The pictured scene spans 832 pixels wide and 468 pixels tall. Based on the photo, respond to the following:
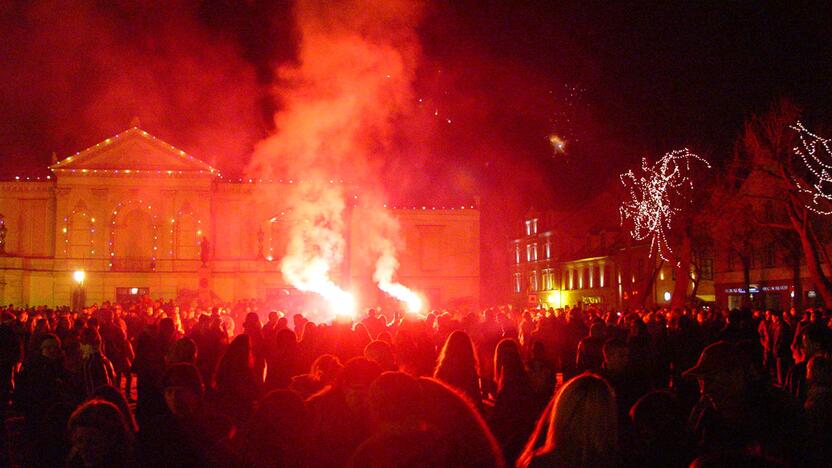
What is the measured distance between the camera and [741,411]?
4715 mm

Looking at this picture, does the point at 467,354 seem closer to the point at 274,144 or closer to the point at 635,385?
the point at 635,385

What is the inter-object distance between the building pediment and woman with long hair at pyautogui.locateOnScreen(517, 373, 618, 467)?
4935 centimetres

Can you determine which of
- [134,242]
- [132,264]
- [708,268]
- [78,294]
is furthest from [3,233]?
[708,268]

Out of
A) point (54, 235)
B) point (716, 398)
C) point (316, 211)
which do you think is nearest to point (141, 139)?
point (54, 235)

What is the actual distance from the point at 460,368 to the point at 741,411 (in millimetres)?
3298

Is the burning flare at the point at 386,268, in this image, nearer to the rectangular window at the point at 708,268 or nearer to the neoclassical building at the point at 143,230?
the neoclassical building at the point at 143,230

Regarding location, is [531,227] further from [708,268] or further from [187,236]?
[187,236]

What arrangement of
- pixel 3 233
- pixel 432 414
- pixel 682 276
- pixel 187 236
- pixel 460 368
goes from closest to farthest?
pixel 432 414, pixel 460 368, pixel 682 276, pixel 3 233, pixel 187 236

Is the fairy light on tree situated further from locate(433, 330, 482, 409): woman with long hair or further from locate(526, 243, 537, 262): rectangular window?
locate(526, 243, 537, 262): rectangular window

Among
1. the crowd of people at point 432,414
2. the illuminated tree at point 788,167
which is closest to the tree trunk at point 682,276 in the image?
the illuminated tree at point 788,167

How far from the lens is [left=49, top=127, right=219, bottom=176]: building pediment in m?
49.1

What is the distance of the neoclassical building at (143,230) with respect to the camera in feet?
160

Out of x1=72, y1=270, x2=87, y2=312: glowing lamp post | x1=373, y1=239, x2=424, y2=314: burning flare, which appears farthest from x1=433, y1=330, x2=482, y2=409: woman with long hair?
x1=72, y1=270, x2=87, y2=312: glowing lamp post

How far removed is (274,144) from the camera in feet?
155
